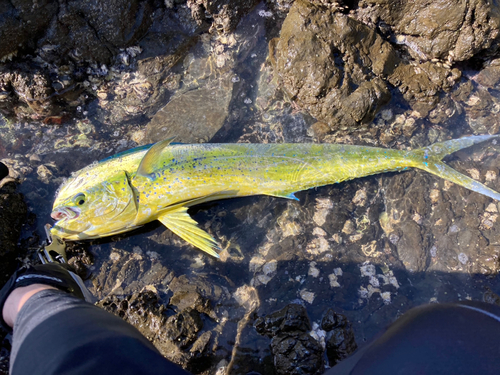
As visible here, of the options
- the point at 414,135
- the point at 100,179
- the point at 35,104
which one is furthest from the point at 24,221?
the point at 414,135

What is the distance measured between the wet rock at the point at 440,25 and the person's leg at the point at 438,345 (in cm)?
284

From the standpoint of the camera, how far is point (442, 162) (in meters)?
3.32

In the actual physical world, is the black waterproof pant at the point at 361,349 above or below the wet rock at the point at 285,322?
above

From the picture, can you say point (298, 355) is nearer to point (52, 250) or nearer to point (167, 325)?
point (167, 325)

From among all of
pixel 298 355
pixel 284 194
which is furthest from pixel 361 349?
pixel 284 194

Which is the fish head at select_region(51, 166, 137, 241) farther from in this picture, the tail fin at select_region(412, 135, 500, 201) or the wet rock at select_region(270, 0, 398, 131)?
the tail fin at select_region(412, 135, 500, 201)

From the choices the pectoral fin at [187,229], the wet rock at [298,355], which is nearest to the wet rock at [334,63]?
the pectoral fin at [187,229]

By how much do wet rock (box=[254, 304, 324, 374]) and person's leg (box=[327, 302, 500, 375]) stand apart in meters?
0.93

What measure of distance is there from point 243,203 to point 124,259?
1376 mm

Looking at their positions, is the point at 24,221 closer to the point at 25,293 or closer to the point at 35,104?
the point at 25,293

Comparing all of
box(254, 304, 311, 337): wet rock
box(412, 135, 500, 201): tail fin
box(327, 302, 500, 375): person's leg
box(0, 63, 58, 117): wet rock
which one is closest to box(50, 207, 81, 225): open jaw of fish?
box(0, 63, 58, 117): wet rock

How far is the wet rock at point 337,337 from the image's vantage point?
2.81 m

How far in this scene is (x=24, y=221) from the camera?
3164mm

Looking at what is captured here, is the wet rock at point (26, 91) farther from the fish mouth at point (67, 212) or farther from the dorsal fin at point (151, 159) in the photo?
the dorsal fin at point (151, 159)
